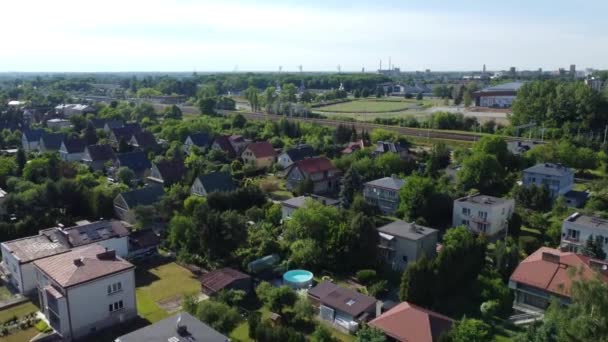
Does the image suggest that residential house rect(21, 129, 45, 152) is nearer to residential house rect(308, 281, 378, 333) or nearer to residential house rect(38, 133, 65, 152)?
residential house rect(38, 133, 65, 152)

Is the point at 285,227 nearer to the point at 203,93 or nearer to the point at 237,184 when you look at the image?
the point at 237,184

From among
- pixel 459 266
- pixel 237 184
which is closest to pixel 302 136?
pixel 237 184

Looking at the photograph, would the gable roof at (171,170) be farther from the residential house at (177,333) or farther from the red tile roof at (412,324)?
the red tile roof at (412,324)

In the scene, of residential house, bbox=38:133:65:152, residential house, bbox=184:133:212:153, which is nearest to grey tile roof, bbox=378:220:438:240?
residential house, bbox=184:133:212:153

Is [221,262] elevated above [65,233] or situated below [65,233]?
below

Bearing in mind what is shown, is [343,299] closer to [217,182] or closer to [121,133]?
[217,182]

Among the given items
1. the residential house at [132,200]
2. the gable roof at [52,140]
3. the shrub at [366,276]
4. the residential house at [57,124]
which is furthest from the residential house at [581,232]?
the residential house at [57,124]
